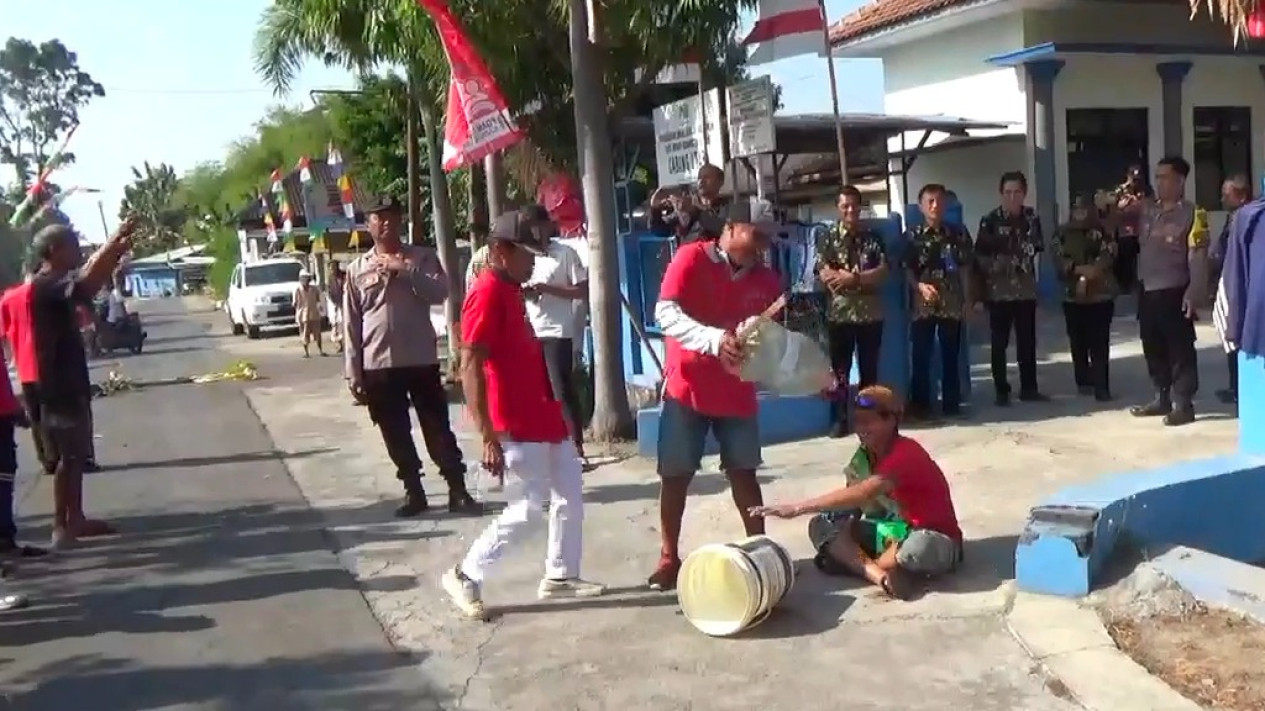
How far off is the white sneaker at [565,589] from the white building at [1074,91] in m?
13.3

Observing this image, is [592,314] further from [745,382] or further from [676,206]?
[745,382]

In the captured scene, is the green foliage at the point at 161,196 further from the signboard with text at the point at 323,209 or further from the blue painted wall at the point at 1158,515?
the blue painted wall at the point at 1158,515

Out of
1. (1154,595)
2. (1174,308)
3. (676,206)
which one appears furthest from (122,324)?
(1154,595)

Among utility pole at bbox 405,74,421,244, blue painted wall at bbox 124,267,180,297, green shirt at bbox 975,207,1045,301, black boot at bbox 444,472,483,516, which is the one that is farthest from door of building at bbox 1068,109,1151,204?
blue painted wall at bbox 124,267,180,297

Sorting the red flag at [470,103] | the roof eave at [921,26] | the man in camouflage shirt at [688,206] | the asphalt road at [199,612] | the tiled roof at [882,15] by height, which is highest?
the tiled roof at [882,15]

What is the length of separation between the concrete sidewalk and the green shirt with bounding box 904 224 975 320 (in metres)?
0.82

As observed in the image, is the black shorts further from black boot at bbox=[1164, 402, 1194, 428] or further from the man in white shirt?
black boot at bbox=[1164, 402, 1194, 428]

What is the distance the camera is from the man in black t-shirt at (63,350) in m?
7.47

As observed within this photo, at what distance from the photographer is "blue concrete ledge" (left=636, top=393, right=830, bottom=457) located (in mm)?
9281

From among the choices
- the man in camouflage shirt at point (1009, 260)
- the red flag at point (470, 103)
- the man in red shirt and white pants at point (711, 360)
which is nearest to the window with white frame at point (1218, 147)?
Result: the man in camouflage shirt at point (1009, 260)

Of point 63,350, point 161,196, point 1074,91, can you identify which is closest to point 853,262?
point 63,350

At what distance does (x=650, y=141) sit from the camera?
1587 centimetres

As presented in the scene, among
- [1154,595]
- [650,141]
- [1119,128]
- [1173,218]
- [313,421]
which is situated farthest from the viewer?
[1119,128]

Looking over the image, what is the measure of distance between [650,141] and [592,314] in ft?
20.8
